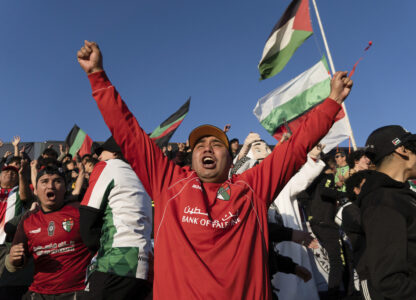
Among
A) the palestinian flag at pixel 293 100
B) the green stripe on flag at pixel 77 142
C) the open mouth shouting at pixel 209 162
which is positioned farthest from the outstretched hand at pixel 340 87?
the green stripe on flag at pixel 77 142

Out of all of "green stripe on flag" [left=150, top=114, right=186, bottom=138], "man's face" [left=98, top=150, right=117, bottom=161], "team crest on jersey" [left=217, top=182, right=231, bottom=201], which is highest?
"green stripe on flag" [left=150, top=114, right=186, bottom=138]

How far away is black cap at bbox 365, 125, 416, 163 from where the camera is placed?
8.70ft

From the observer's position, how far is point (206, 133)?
2.58m

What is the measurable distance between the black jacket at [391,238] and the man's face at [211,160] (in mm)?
1057

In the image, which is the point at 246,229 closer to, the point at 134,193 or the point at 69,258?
the point at 134,193

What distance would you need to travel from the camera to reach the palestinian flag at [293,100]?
30.0 feet

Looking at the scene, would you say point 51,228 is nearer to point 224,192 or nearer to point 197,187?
point 197,187

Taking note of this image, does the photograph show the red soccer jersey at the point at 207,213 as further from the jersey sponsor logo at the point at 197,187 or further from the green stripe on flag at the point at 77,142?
the green stripe on flag at the point at 77,142

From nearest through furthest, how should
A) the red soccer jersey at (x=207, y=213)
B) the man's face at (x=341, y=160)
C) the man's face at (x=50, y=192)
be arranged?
the red soccer jersey at (x=207, y=213) → the man's face at (x=50, y=192) → the man's face at (x=341, y=160)

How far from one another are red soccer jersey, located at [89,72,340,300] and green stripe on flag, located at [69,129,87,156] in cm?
973

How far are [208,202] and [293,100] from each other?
8.05 metres

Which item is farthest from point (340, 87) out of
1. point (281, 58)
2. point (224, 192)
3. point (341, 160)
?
point (281, 58)

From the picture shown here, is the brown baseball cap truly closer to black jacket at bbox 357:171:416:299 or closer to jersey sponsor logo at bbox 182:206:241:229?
jersey sponsor logo at bbox 182:206:241:229

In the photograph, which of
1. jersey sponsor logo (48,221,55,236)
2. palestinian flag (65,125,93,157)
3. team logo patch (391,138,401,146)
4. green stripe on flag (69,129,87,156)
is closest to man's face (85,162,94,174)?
jersey sponsor logo (48,221,55,236)
